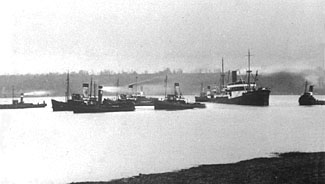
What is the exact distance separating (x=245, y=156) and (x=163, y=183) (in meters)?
6.83

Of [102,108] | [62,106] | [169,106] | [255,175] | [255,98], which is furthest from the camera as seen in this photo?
[255,98]

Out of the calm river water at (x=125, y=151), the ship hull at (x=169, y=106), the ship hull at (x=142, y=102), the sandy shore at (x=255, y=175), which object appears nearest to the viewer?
the sandy shore at (x=255, y=175)

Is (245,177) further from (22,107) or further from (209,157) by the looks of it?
(22,107)

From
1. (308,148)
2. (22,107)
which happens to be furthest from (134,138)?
(22,107)

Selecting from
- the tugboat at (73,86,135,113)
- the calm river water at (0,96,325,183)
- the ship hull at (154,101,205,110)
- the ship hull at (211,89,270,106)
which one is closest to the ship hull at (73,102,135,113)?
the tugboat at (73,86,135,113)

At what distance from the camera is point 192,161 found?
46.6ft

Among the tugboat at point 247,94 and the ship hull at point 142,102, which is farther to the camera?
the ship hull at point 142,102

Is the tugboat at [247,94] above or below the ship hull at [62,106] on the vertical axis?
above

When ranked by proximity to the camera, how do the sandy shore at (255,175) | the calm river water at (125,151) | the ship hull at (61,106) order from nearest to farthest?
the sandy shore at (255,175) → the calm river water at (125,151) → the ship hull at (61,106)

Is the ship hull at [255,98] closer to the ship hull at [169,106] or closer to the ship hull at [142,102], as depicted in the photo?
the ship hull at [169,106]

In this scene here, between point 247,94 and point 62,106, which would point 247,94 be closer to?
point 247,94

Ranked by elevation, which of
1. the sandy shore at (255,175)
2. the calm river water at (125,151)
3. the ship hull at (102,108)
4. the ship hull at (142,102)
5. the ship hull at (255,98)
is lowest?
the calm river water at (125,151)

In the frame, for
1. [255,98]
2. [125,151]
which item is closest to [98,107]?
[255,98]

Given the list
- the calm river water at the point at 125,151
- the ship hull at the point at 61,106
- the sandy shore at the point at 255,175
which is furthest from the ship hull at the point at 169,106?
the sandy shore at the point at 255,175
